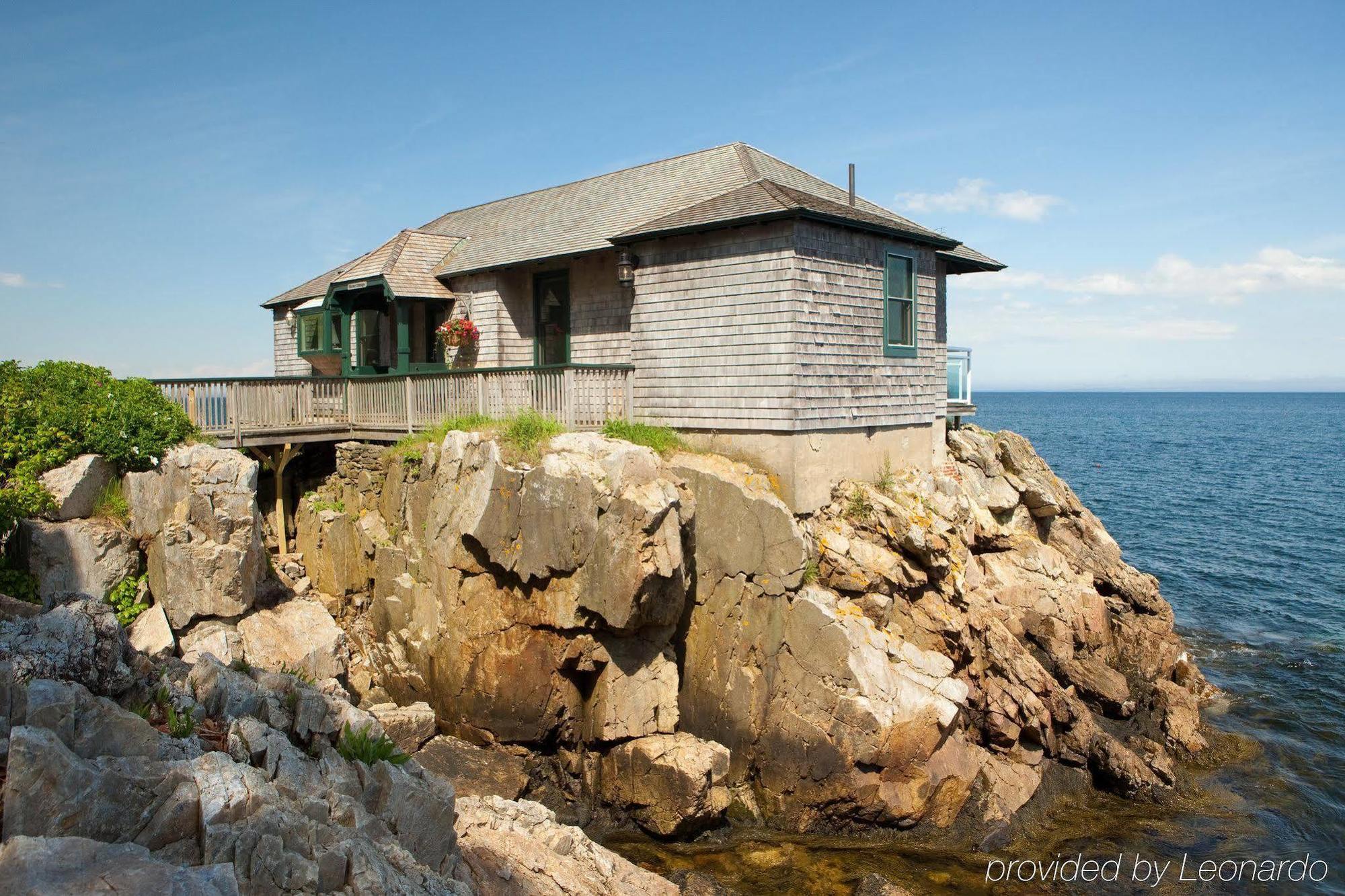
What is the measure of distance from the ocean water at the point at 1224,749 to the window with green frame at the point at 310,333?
1606 cm

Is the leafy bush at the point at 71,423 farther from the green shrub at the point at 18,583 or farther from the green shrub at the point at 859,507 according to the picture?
the green shrub at the point at 859,507

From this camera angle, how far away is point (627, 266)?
16531 millimetres

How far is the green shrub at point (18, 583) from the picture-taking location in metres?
12.9

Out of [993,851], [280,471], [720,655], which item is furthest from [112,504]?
[993,851]

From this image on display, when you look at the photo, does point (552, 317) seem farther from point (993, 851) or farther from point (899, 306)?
point (993, 851)

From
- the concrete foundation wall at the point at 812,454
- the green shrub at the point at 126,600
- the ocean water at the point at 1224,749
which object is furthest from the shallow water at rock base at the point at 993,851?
the green shrub at the point at 126,600

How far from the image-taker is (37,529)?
13.4 m

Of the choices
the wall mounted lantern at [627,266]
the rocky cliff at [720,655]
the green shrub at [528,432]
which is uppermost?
the wall mounted lantern at [627,266]

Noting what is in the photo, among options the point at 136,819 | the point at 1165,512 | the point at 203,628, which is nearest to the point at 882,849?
the point at 136,819

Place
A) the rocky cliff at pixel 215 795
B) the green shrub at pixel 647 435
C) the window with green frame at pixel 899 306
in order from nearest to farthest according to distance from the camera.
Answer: the rocky cliff at pixel 215 795, the green shrub at pixel 647 435, the window with green frame at pixel 899 306

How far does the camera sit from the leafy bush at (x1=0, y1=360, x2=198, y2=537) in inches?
551

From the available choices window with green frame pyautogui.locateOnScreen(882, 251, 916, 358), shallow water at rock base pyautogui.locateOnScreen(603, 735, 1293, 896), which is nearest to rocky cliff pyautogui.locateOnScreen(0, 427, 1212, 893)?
shallow water at rock base pyautogui.locateOnScreen(603, 735, 1293, 896)

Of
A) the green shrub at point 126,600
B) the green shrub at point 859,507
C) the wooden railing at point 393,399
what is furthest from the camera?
the wooden railing at point 393,399

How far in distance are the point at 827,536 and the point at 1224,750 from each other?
8.19 metres
